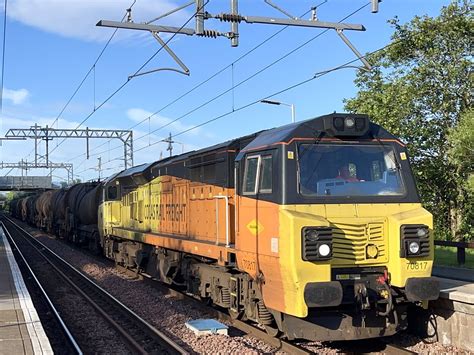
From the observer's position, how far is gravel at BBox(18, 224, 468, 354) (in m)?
8.75

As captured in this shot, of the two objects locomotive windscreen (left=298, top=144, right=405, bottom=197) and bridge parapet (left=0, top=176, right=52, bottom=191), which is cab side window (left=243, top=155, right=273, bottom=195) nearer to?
locomotive windscreen (left=298, top=144, right=405, bottom=197)

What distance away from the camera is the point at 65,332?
426 inches

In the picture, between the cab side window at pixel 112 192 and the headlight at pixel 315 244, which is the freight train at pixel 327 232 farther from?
the cab side window at pixel 112 192

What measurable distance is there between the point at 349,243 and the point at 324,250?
60 centimetres

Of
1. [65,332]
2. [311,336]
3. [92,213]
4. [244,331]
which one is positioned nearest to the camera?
[311,336]

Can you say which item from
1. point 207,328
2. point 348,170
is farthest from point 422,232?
point 207,328

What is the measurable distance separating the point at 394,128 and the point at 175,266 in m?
12.7

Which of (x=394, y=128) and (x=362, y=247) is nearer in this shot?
(x=362, y=247)

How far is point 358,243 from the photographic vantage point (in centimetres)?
789

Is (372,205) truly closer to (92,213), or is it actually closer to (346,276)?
(346,276)

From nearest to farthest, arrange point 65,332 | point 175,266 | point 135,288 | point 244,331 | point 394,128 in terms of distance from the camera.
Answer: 1. point 244,331
2. point 65,332
3. point 175,266
4. point 135,288
5. point 394,128

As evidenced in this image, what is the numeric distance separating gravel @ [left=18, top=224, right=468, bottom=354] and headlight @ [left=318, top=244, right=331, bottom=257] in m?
2.06

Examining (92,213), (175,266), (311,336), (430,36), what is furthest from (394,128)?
(311,336)

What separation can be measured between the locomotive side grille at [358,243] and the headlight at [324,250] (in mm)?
327
